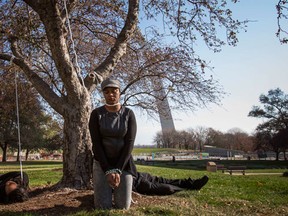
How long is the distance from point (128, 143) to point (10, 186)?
7.70 feet

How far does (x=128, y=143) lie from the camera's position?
4.43 metres

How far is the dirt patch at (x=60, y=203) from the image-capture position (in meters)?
4.44

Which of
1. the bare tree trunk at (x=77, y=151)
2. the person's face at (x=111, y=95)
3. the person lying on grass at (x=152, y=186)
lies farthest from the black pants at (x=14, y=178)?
the person's face at (x=111, y=95)

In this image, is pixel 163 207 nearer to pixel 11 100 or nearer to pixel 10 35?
pixel 10 35


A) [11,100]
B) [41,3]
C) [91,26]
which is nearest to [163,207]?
[41,3]

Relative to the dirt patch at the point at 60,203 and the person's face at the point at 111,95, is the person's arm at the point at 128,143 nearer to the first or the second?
the person's face at the point at 111,95

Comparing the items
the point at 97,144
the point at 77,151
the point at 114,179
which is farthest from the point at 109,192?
the point at 77,151

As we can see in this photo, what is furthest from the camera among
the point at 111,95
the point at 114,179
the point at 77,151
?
the point at 77,151

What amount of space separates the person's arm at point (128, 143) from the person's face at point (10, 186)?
Answer: 7.04 feet

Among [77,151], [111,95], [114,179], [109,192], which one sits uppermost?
[111,95]

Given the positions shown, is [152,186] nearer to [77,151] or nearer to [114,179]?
[77,151]

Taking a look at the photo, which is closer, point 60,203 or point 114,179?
point 114,179

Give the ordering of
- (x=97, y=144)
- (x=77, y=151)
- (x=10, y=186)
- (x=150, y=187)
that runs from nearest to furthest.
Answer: (x=97, y=144), (x=10, y=186), (x=150, y=187), (x=77, y=151)

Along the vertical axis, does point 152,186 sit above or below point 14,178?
below
